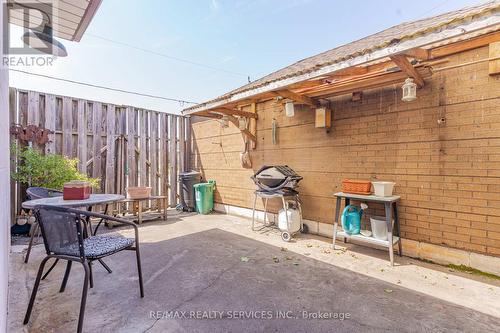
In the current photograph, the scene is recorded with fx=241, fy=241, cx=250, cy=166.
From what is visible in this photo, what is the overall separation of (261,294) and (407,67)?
3.22m

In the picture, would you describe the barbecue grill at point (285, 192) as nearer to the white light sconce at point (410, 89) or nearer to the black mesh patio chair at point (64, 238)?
the white light sconce at point (410, 89)

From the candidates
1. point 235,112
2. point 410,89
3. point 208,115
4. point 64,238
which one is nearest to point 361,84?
point 410,89

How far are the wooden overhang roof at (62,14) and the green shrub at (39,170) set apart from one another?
234cm

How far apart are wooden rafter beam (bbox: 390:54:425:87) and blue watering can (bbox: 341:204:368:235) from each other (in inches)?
77.8

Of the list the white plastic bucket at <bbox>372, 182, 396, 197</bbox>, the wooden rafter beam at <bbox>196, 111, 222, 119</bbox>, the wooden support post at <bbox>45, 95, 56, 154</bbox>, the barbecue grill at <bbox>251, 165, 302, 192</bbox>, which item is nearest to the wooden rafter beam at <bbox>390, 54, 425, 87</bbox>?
the white plastic bucket at <bbox>372, 182, 396, 197</bbox>

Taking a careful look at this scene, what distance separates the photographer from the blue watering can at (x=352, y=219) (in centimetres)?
379

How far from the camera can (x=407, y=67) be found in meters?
3.01

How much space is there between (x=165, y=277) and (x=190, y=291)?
0.50 m

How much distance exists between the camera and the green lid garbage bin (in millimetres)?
6770

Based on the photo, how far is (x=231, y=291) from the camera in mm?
2625

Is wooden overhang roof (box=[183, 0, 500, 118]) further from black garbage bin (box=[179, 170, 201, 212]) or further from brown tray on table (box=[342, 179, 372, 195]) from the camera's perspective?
black garbage bin (box=[179, 170, 201, 212])

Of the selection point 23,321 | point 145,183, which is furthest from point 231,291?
point 145,183

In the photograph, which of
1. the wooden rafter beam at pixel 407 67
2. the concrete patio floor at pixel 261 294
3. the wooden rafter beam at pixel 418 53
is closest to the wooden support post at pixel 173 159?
the concrete patio floor at pixel 261 294

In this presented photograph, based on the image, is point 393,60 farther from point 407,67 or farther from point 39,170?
point 39,170
